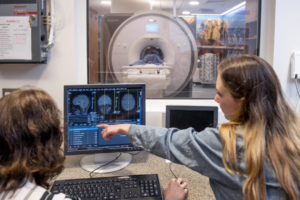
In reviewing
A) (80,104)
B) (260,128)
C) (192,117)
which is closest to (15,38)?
(80,104)

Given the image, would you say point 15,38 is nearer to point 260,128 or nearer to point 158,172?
point 158,172

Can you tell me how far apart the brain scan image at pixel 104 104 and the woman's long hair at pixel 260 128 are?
1.95ft

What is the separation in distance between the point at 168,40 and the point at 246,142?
1163mm

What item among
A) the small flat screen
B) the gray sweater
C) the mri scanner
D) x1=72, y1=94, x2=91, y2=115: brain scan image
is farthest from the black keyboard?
the small flat screen

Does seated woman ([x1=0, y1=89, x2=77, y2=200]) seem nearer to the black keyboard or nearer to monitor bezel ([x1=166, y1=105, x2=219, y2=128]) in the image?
the black keyboard

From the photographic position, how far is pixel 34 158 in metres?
0.66

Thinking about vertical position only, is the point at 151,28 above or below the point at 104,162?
above

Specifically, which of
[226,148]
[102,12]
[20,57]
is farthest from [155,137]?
[102,12]

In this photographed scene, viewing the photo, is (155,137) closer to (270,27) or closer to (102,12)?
→ (102,12)

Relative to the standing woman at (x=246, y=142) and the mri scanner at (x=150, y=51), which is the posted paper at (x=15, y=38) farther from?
the standing woman at (x=246, y=142)

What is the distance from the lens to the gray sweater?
75cm

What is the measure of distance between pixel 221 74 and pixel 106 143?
2.24ft

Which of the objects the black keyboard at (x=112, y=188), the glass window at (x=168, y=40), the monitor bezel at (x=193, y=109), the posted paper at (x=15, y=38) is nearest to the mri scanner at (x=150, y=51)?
the glass window at (x=168, y=40)

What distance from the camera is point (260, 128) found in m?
0.77
